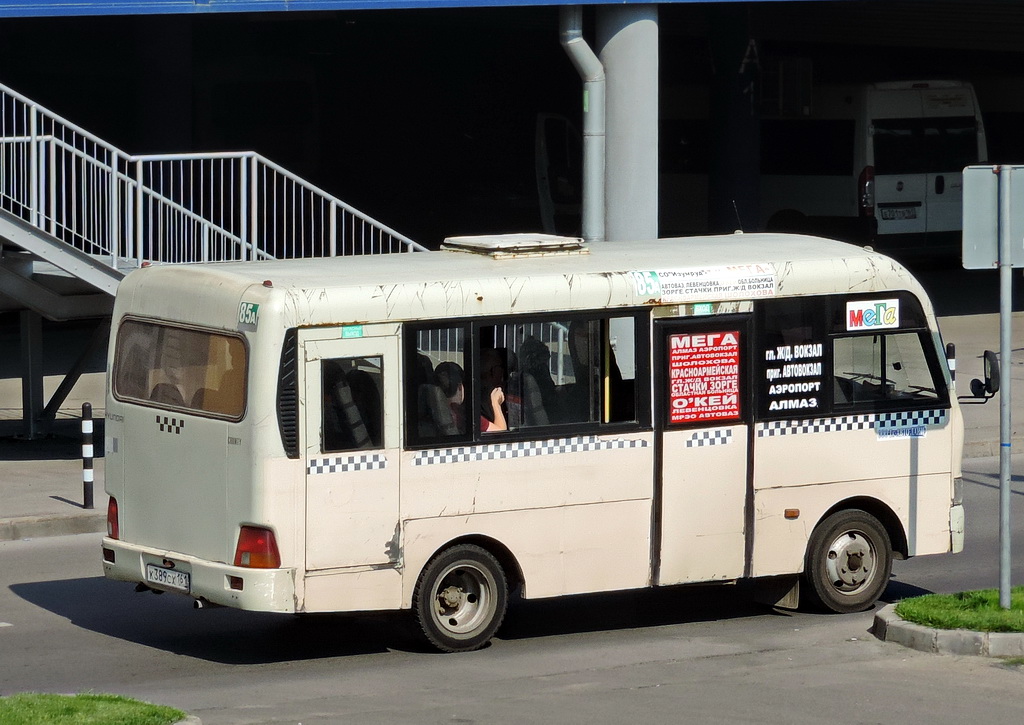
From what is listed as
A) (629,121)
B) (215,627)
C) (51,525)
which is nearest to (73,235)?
(51,525)

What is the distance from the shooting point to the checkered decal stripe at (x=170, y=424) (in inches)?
381

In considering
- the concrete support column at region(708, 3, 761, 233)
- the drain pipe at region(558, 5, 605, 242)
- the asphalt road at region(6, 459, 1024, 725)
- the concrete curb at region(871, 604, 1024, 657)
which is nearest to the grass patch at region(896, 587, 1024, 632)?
the concrete curb at region(871, 604, 1024, 657)

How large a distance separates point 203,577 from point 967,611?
4222mm

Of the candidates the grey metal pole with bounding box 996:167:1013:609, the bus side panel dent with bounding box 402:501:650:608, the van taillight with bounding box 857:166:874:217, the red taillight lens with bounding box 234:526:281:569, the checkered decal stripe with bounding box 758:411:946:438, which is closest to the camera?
the red taillight lens with bounding box 234:526:281:569

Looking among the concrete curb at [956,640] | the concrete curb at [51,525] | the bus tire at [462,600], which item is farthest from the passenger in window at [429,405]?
the concrete curb at [51,525]

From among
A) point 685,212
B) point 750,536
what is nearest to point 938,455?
point 750,536

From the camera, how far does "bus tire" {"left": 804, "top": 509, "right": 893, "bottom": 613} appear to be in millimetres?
10719

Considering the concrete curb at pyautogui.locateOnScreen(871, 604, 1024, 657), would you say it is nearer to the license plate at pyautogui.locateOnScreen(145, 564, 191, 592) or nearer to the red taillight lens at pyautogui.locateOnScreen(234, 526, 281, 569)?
the red taillight lens at pyautogui.locateOnScreen(234, 526, 281, 569)

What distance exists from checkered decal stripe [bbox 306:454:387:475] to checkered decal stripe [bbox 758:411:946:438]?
2392 mm

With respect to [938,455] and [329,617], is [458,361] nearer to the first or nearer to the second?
[329,617]

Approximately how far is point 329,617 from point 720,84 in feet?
57.5

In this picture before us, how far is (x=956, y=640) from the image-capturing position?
955 cm

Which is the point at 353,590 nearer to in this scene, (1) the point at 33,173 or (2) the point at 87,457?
(2) the point at 87,457

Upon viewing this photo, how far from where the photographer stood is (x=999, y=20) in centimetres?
3020
